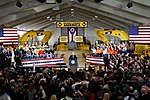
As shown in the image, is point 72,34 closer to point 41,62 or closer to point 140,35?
point 140,35

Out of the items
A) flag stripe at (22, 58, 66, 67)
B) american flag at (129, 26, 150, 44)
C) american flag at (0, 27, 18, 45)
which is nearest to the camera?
flag stripe at (22, 58, 66, 67)

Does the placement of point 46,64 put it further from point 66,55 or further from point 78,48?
point 78,48

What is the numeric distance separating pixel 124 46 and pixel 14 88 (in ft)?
64.6

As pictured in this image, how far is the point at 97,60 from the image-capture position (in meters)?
22.7

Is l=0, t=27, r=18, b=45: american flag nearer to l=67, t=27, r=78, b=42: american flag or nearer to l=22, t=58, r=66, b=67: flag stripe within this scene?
l=22, t=58, r=66, b=67: flag stripe

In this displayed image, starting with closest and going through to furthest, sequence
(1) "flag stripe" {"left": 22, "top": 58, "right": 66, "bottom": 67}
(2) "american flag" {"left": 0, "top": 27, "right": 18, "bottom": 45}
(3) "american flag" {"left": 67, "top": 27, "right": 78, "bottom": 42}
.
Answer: (1) "flag stripe" {"left": 22, "top": 58, "right": 66, "bottom": 67}, (2) "american flag" {"left": 0, "top": 27, "right": 18, "bottom": 45}, (3) "american flag" {"left": 67, "top": 27, "right": 78, "bottom": 42}

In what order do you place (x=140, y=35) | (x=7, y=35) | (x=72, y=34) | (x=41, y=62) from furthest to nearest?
(x=72, y=34) < (x=7, y=35) < (x=140, y=35) < (x=41, y=62)

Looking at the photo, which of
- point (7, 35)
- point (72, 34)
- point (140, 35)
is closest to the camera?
point (140, 35)

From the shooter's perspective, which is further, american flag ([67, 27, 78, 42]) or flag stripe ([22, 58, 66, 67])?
american flag ([67, 27, 78, 42])

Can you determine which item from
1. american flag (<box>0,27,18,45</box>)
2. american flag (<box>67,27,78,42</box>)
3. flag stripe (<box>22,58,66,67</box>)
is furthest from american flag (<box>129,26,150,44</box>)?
american flag (<box>67,27,78,42</box>)

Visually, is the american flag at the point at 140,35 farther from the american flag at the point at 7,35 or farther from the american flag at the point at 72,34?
the american flag at the point at 72,34

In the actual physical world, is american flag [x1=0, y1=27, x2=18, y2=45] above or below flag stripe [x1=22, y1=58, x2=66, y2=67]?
above

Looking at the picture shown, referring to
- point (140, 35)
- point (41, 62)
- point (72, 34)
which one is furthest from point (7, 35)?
point (140, 35)

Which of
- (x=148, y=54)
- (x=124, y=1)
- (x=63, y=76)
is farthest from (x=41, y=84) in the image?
(x=148, y=54)
